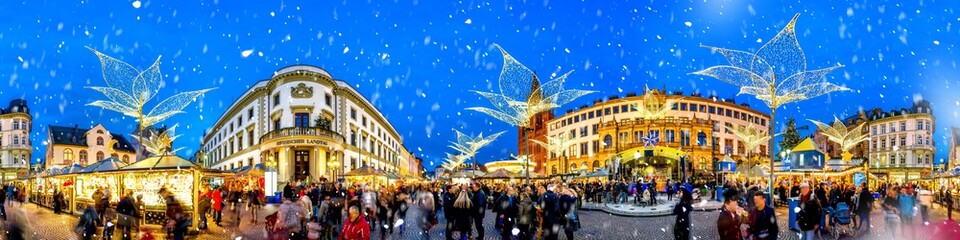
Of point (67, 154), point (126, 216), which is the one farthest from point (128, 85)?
point (67, 154)

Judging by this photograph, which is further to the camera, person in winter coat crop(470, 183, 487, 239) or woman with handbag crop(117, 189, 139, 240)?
person in winter coat crop(470, 183, 487, 239)

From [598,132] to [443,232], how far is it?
246ft

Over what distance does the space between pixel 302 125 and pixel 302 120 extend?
38 centimetres

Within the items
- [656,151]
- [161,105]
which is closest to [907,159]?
[656,151]

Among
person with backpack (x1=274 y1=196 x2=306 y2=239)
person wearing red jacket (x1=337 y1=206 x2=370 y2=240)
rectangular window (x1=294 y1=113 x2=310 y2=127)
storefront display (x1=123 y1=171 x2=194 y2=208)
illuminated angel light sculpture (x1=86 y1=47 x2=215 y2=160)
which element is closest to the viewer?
person wearing red jacket (x1=337 y1=206 x2=370 y2=240)

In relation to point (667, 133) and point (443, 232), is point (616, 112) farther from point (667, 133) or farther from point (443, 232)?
point (443, 232)

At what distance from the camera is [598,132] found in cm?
9106

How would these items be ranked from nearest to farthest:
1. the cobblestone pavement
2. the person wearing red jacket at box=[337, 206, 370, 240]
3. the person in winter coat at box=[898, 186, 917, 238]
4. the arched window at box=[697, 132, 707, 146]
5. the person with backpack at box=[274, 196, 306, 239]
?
the person wearing red jacket at box=[337, 206, 370, 240] → the person with backpack at box=[274, 196, 306, 239] → the person in winter coat at box=[898, 186, 917, 238] → the cobblestone pavement → the arched window at box=[697, 132, 707, 146]

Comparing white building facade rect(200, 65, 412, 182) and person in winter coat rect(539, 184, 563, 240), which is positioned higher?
white building facade rect(200, 65, 412, 182)

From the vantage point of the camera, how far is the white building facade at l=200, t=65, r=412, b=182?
48.0 metres

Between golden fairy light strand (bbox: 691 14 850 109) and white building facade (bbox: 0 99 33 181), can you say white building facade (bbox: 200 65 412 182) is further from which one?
white building facade (bbox: 0 99 33 181)

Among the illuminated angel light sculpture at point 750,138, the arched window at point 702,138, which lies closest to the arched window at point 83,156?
the arched window at point 702,138

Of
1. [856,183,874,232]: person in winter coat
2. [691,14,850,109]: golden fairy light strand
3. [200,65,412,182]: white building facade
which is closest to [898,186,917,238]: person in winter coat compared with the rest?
[856,183,874,232]: person in winter coat

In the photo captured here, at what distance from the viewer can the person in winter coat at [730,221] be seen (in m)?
7.63
